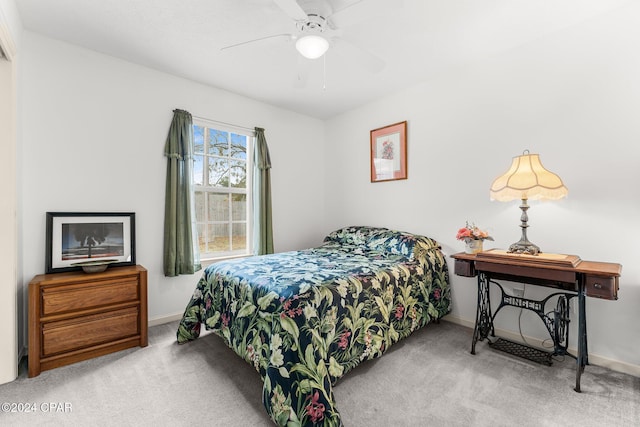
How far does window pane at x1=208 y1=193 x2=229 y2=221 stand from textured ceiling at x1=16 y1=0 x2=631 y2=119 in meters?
1.29

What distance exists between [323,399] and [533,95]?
2.80m

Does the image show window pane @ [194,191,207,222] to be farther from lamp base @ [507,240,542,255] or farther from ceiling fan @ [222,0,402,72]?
lamp base @ [507,240,542,255]

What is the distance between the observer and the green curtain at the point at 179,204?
115 inches

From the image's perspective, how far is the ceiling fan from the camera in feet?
5.43

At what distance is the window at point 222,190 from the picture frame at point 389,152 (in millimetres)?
1579

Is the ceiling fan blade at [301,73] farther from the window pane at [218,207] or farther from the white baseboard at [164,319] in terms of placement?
the white baseboard at [164,319]

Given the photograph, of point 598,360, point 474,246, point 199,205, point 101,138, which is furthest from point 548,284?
point 101,138

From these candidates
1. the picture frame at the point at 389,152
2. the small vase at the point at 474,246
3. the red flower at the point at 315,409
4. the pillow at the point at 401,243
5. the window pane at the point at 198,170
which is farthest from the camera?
the picture frame at the point at 389,152

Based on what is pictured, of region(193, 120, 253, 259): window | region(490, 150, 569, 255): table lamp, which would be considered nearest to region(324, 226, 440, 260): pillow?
region(490, 150, 569, 255): table lamp

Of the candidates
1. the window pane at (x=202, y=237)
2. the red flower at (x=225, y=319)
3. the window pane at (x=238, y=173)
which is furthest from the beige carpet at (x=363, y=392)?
the window pane at (x=238, y=173)

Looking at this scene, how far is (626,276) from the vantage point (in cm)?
206

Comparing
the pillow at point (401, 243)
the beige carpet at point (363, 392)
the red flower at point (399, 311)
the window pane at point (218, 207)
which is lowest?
the beige carpet at point (363, 392)

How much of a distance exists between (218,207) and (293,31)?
2.05 meters

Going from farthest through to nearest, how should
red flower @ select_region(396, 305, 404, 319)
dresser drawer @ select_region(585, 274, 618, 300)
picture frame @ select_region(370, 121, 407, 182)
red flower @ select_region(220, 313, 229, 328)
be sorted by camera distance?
picture frame @ select_region(370, 121, 407, 182), red flower @ select_region(396, 305, 404, 319), red flower @ select_region(220, 313, 229, 328), dresser drawer @ select_region(585, 274, 618, 300)
